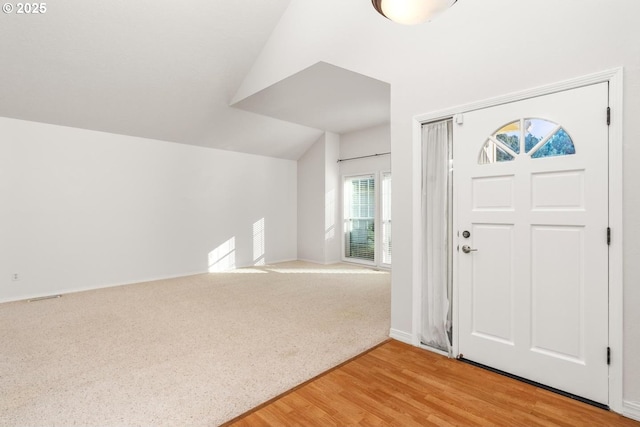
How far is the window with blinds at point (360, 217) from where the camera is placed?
22.4 feet

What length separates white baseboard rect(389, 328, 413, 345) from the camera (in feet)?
9.42

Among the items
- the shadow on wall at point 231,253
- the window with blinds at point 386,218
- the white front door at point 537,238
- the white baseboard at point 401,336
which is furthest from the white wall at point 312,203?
the white front door at point 537,238

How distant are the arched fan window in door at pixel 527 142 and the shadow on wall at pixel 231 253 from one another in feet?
17.5

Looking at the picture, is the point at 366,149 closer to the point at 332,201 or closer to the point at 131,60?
the point at 332,201

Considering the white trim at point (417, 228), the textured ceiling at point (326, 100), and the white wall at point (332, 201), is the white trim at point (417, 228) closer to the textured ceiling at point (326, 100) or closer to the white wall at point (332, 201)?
the textured ceiling at point (326, 100)

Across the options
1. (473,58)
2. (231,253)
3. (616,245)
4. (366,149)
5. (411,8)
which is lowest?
(231,253)

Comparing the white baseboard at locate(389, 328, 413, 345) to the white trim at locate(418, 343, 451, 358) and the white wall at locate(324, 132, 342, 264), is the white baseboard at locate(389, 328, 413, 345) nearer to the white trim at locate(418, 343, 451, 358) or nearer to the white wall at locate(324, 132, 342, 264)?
the white trim at locate(418, 343, 451, 358)

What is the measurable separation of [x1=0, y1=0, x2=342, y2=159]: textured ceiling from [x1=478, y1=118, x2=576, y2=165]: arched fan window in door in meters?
3.09

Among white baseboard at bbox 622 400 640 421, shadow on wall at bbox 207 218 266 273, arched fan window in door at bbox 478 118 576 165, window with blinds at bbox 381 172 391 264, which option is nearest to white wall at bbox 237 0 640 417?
white baseboard at bbox 622 400 640 421

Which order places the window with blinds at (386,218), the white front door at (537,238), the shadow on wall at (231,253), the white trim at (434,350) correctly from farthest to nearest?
the window with blinds at (386,218), the shadow on wall at (231,253), the white trim at (434,350), the white front door at (537,238)

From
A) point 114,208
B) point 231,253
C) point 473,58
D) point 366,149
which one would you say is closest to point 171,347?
point 114,208

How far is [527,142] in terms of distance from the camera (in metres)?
2.24

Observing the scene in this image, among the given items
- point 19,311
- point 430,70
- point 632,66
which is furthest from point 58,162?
point 632,66

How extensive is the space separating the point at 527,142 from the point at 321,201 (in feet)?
16.9
